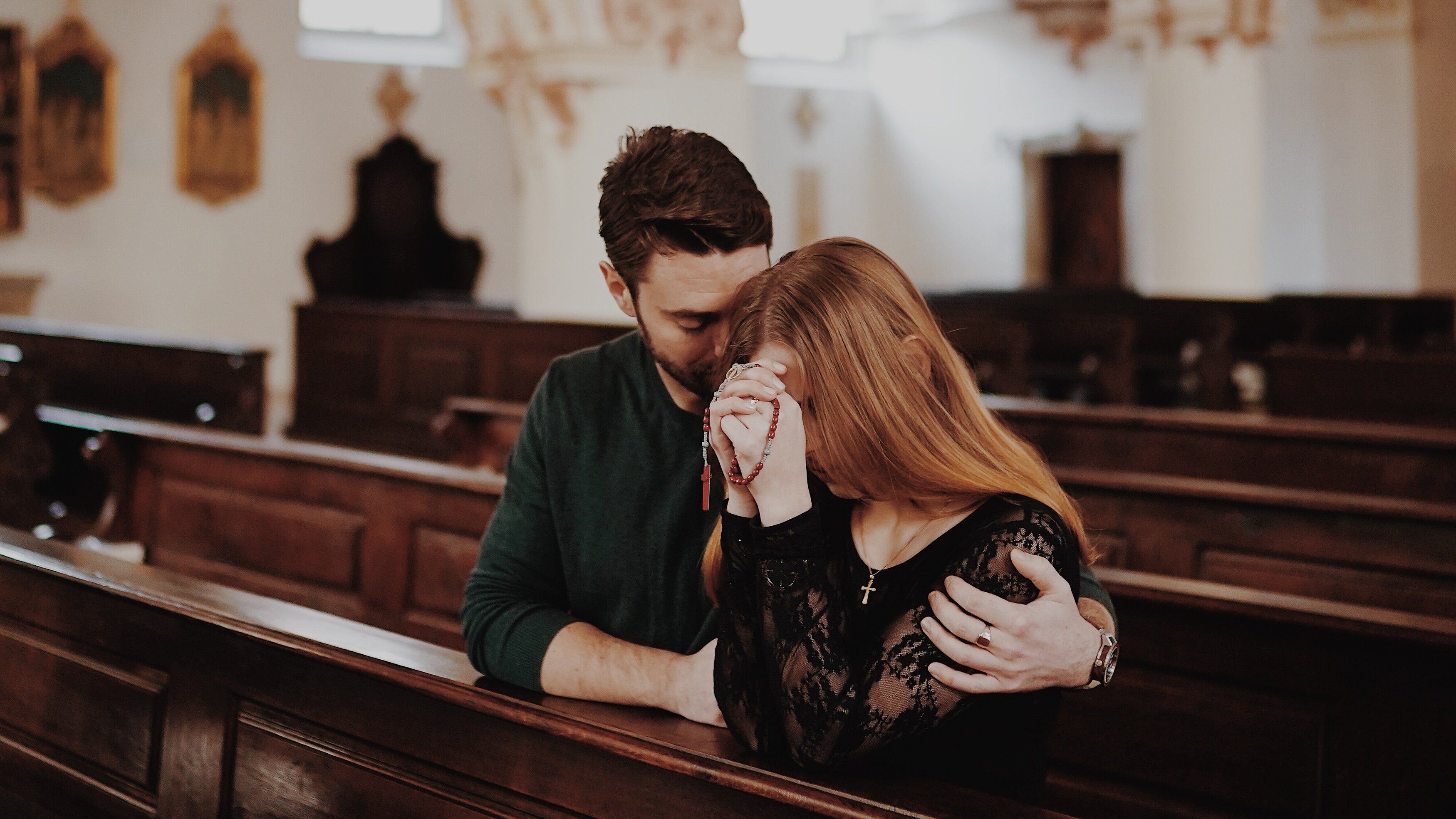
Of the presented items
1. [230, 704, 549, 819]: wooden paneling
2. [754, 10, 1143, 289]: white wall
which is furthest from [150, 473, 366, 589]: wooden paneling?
[754, 10, 1143, 289]: white wall

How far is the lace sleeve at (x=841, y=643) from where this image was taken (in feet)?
4.54

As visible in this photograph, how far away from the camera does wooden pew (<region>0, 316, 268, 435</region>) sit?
587 centimetres

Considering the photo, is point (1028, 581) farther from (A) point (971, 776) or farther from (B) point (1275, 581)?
(B) point (1275, 581)

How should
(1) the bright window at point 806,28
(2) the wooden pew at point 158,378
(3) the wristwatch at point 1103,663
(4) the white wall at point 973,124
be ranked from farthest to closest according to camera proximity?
(1) the bright window at point 806,28 → (4) the white wall at point 973,124 → (2) the wooden pew at point 158,378 → (3) the wristwatch at point 1103,663

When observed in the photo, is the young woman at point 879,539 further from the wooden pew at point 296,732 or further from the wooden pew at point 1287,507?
the wooden pew at point 1287,507

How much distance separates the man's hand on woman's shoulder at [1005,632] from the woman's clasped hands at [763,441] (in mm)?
200

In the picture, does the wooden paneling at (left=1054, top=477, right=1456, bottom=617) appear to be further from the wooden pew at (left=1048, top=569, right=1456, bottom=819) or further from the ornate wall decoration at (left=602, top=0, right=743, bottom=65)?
the ornate wall decoration at (left=602, top=0, right=743, bottom=65)

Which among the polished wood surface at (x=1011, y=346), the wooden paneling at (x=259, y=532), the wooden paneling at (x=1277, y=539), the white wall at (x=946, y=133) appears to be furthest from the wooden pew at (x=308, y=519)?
the white wall at (x=946, y=133)

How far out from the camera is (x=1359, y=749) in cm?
208

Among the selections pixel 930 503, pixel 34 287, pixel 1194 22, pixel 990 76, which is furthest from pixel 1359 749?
pixel 990 76

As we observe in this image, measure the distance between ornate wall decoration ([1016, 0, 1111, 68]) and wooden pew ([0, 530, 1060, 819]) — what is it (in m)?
14.7

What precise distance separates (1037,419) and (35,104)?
1192cm

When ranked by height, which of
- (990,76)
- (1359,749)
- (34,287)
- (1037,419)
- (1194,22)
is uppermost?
(990,76)

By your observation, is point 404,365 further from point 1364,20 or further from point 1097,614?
point 1364,20
